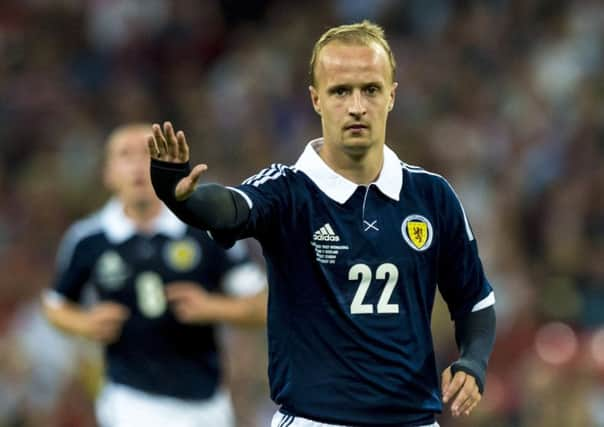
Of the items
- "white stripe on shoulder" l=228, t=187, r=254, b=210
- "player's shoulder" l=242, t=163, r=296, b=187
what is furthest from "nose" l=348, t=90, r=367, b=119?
"white stripe on shoulder" l=228, t=187, r=254, b=210

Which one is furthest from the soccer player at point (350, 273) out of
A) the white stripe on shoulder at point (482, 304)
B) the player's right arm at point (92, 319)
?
the player's right arm at point (92, 319)

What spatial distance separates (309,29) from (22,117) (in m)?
2.79

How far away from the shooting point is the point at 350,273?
15.9 feet

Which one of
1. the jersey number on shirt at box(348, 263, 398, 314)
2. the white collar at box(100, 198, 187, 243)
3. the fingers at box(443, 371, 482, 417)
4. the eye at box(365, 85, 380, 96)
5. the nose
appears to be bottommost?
the fingers at box(443, 371, 482, 417)

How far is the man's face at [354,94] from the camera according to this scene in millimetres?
4820

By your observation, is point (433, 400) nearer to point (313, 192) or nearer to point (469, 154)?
point (313, 192)

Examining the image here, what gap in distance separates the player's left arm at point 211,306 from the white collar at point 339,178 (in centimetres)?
242

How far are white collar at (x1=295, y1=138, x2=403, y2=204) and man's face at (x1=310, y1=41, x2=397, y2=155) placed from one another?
101mm

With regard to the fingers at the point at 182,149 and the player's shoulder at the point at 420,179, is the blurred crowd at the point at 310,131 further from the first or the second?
the fingers at the point at 182,149

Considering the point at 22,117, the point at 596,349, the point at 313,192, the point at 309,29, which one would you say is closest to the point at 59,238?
the point at 22,117

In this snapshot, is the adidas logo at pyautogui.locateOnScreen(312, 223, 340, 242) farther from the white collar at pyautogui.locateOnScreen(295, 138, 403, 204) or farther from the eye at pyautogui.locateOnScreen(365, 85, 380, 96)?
the eye at pyautogui.locateOnScreen(365, 85, 380, 96)

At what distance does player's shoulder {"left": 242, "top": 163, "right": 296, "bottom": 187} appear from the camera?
4.86 m

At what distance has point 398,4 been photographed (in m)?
13.1

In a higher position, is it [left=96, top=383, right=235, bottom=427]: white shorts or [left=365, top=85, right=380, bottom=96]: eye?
[left=365, top=85, right=380, bottom=96]: eye
